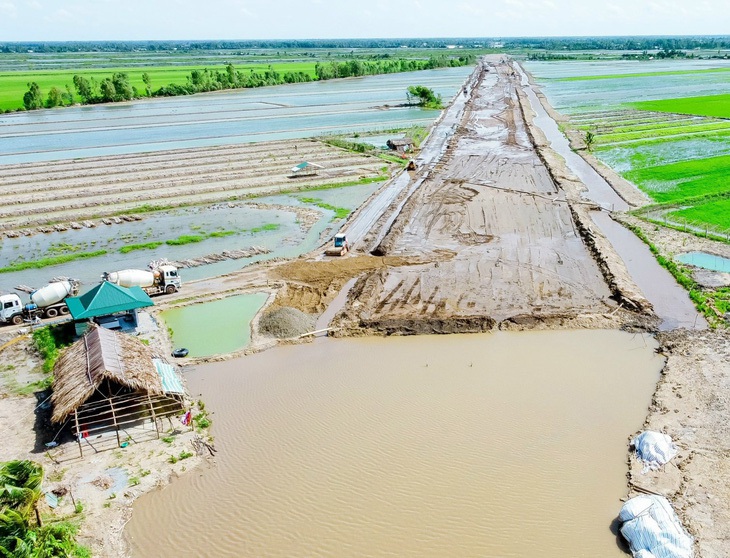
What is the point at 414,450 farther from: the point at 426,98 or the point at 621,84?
the point at 621,84

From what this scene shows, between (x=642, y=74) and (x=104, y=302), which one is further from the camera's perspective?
(x=642, y=74)

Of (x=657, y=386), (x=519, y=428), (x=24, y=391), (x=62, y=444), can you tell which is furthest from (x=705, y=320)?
(x=24, y=391)

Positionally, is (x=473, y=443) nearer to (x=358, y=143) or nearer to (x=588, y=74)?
(x=358, y=143)

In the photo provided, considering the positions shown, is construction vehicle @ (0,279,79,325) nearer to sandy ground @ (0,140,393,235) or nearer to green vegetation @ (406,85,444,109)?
sandy ground @ (0,140,393,235)

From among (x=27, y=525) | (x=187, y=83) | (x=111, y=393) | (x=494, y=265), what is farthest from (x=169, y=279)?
(x=187, y=83)

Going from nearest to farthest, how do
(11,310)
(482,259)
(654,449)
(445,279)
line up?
(654,449), (11,310), (445,279), (482,259)

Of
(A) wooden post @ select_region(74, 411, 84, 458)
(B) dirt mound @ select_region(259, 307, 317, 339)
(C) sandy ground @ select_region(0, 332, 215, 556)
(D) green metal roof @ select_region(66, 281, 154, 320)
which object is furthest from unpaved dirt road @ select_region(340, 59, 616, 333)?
(A) wooden post @ select_region(74, 411, 84, 458)
